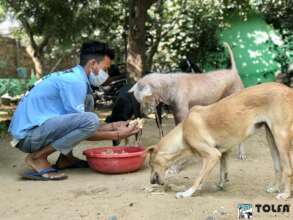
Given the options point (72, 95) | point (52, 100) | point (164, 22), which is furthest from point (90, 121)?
point (164, 22)

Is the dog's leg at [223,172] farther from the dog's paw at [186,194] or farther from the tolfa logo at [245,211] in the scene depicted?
the tolfa logo at [245,211]

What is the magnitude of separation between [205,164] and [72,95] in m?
1.61

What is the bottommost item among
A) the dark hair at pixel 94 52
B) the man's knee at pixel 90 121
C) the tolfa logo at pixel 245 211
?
the tolfa logo at pixel 245 211

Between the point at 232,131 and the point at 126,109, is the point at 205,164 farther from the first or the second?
the point at 126,109

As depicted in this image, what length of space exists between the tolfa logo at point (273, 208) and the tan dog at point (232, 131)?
0.26 meters

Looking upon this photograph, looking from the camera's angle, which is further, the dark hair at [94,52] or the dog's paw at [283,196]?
the dark hair at [94,52]

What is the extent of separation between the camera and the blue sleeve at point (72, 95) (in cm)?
532

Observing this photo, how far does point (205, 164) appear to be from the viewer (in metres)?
4.66

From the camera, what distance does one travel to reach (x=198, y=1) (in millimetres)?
14961

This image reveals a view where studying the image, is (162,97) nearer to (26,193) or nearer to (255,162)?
(255,162)

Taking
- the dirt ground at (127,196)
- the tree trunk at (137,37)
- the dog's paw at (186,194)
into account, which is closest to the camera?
the dirt ground at (127,196)

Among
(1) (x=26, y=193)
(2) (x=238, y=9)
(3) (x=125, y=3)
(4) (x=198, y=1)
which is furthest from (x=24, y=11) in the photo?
(1) (x=26, y=193)

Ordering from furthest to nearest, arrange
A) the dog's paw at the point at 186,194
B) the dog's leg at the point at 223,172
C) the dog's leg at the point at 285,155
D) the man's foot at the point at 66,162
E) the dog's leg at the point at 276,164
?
the man's foot at the point at 66,162 < the dog's leg at the point at 223,172 < the dog's leg at the point at 276,164 < the dog's paw at the point at 186,194 < the dog's leg at the point at 285,155

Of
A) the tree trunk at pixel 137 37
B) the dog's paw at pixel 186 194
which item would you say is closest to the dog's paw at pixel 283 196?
the dog's paw at pixel 186 194
